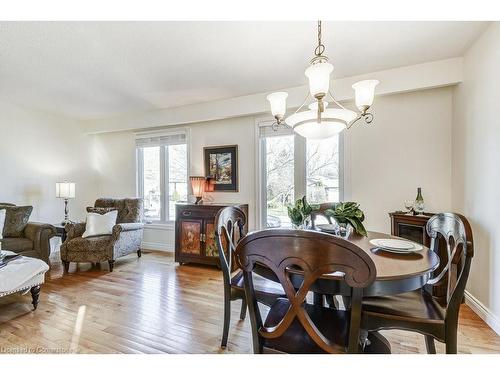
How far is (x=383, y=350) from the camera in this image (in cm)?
115

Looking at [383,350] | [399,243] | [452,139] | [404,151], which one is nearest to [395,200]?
[404,151]

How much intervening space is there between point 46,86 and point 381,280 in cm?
407

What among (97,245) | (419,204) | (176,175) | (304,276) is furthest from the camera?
(176,175)

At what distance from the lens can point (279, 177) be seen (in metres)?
3.53

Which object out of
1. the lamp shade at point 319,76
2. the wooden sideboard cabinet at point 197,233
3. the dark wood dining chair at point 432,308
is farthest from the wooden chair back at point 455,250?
the wooden sideboard cabinet at point 197,233

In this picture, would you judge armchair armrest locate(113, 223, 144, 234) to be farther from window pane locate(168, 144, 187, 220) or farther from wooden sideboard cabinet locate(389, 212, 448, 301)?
wooden sideboard cabinet locate(389, 212, 448, 301)

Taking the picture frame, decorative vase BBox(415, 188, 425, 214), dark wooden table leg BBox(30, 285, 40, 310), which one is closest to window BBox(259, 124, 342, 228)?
the picture frame

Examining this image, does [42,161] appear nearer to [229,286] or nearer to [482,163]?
[229,286]

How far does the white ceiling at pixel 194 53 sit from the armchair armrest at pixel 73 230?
1791mm

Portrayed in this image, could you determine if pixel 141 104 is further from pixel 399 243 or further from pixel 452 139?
pixel 452 139

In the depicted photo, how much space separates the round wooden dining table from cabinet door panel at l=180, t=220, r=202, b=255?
2297 mm

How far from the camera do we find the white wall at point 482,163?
193 cm

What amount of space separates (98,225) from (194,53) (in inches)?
102

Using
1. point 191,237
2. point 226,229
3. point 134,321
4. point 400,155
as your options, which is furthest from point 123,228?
point 400,155
